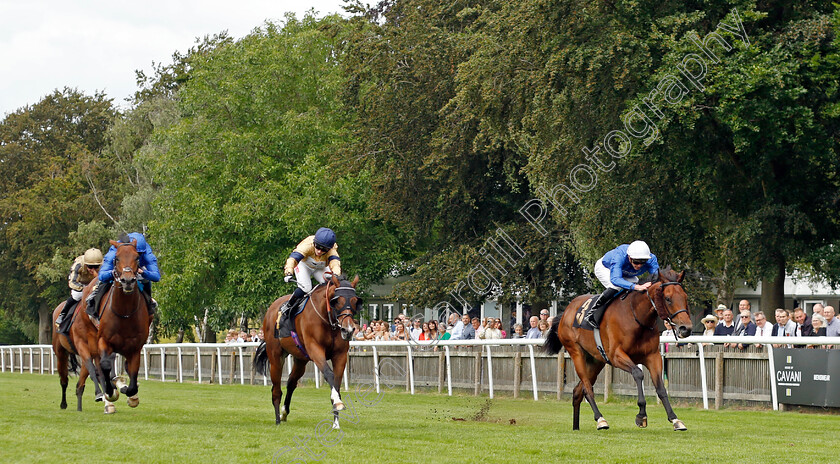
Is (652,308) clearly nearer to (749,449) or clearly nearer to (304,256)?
(749,449)

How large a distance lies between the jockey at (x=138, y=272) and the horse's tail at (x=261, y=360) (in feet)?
4.85

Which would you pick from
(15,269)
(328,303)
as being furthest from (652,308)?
(15,269)

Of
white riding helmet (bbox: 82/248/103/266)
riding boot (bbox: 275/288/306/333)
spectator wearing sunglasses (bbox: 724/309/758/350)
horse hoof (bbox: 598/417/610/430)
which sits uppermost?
white riding helmet (bbox: 82/248/103/266)

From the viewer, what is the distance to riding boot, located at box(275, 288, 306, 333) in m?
12.2

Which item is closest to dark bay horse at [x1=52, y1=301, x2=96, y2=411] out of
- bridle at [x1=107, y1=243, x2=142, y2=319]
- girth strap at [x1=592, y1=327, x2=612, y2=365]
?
bridle at [x1=107, y1=243, x2=142, y2=319]

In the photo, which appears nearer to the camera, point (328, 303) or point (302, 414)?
point (328, 303)

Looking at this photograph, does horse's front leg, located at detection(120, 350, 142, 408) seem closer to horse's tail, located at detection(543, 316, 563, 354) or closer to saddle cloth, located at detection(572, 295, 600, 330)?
horse's tail, located at detection(543, 316, 563, 354)

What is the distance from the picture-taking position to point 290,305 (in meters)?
12.3

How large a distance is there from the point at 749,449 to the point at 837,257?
47.6 feet

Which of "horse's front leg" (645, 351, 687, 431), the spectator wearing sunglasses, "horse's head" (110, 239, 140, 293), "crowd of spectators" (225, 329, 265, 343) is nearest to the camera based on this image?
"horse's front leg" (645, 351, 687, 431)

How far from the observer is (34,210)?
5516 centimetres

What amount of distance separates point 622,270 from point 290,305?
3626 mm

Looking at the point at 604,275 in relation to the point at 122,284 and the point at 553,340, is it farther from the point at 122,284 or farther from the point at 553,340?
the point at 122,284

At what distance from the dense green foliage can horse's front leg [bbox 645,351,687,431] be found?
10.5 m
